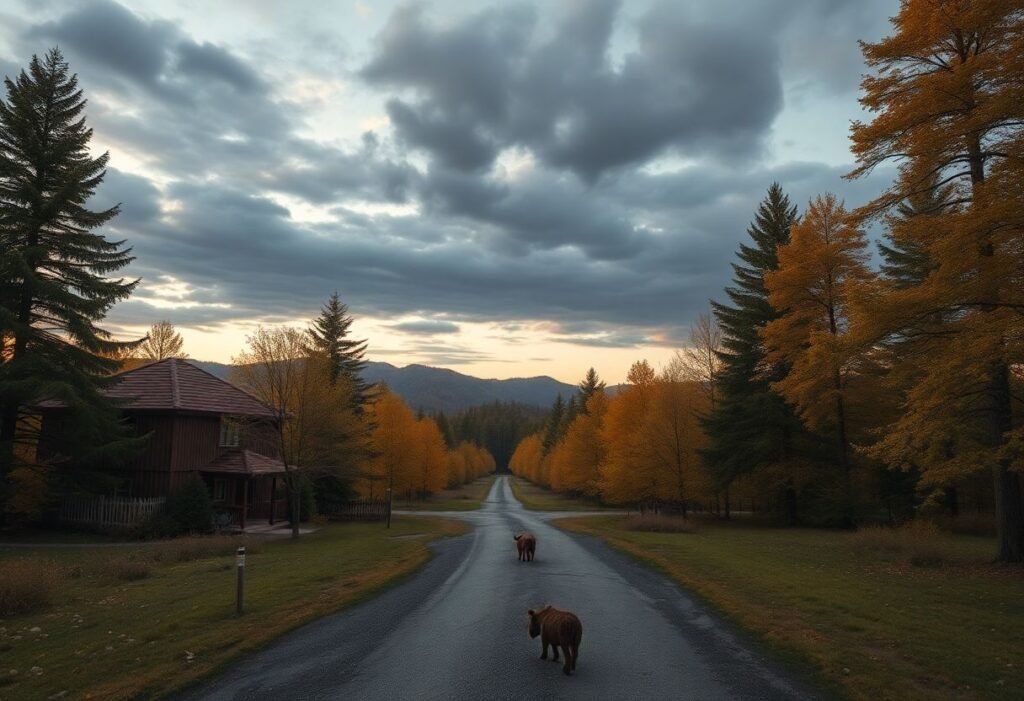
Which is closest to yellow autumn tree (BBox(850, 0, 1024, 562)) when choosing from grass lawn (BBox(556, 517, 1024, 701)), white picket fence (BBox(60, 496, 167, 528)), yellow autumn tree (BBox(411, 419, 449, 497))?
grass lawn (BBox(556, 517, 1024, 701))

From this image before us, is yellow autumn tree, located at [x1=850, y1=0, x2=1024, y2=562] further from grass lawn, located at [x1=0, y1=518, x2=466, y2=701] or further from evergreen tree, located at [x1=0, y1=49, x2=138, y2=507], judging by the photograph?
evergreen tree, located at [x1=0, y1=49, x2=138, y2=507]

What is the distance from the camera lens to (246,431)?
31.7 meters

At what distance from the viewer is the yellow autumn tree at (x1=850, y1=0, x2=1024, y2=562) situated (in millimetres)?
13188

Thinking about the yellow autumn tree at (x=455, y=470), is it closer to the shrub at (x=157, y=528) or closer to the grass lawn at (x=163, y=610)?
the shrub at (x=157, y=528)

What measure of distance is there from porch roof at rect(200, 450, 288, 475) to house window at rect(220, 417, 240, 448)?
55 centimetres

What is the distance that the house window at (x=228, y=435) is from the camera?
109 feet

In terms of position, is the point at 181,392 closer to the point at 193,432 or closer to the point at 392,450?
the point at 193,432

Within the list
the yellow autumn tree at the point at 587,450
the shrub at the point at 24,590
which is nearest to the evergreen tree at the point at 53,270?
the shrub at the point at 24,590

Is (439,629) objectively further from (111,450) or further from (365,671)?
(111,450)

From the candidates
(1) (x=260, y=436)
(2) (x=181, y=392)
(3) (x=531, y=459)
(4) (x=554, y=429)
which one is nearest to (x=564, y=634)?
(1) (x=260, y=436)

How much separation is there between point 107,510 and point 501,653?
27143 mm

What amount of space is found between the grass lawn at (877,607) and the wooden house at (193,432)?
69.8ft

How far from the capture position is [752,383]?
114 feet

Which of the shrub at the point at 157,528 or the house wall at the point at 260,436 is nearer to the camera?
the shrub at the point at 157,528
